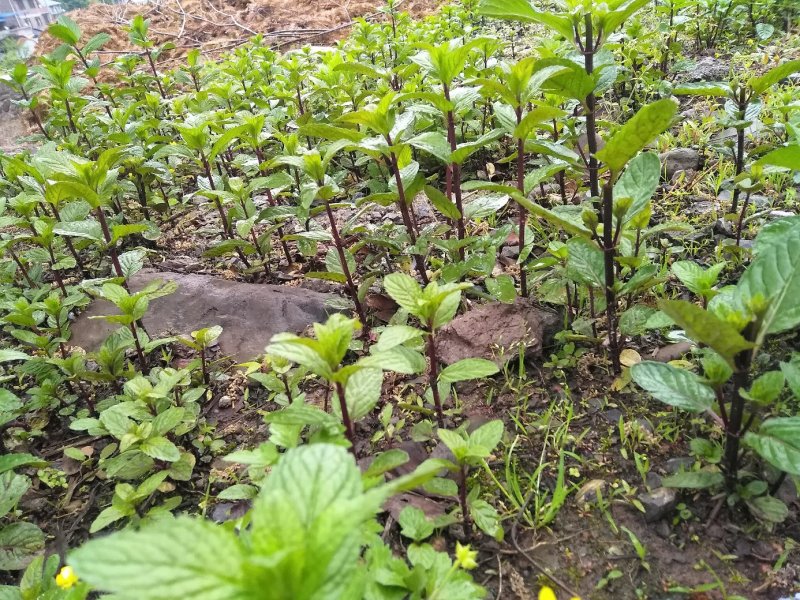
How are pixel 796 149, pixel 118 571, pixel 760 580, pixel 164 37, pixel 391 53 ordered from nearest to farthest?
pixel 118 571 < pixel 760 580 < pixel 796 149 < pixel 391 53 < pixel 164 37

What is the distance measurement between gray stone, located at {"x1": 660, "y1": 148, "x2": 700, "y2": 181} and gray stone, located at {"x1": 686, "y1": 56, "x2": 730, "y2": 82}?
1.48 meters

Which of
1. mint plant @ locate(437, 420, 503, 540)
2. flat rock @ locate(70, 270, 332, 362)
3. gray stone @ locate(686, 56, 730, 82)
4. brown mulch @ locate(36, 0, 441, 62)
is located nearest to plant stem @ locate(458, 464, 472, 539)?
mint plant @ locate(437, 420, 503, 540)

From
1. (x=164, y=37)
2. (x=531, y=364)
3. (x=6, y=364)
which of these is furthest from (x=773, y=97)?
(x=164, y=37)

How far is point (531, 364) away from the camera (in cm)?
222

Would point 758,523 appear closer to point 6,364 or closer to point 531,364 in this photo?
point 531,364

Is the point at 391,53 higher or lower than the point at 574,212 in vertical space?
higher

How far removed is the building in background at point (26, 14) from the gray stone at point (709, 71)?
21.7m

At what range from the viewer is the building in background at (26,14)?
2015cm

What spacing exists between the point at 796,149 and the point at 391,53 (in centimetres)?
473

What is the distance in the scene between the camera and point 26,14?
22828 millimetres

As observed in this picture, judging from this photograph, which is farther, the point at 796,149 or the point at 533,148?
the point at 533,148

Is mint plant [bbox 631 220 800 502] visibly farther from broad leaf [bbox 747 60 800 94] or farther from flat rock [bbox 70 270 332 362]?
flat rock [bbox 70 270 332 362]

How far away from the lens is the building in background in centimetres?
2015

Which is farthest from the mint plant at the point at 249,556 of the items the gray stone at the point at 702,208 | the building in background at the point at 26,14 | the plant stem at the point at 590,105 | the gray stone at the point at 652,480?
the building in background at the point at 26,14
